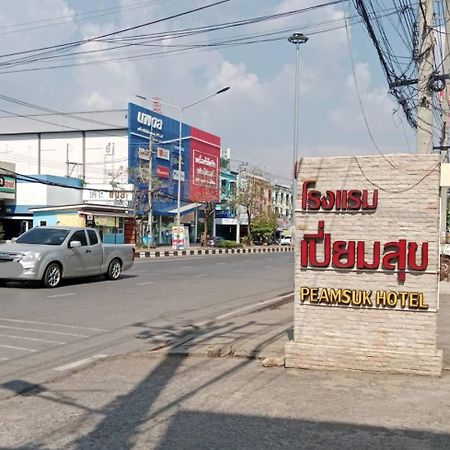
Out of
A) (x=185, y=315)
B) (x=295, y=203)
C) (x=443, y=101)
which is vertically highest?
(x=443, y=101)

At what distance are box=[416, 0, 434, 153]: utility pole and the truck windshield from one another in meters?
Result: 9.18

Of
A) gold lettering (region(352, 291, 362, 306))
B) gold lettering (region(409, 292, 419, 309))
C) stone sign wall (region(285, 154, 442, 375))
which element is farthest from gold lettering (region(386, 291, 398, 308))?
gold lettering (region(352, 291, 362, 306))

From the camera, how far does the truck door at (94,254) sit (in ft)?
54.9

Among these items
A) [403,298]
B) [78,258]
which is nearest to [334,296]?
[403,298]

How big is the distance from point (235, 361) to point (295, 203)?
2.00m

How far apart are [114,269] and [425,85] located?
33.6 ft

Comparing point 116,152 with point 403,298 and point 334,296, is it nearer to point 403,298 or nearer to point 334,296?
point 334,296

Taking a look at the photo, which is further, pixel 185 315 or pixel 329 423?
pixel 185 315

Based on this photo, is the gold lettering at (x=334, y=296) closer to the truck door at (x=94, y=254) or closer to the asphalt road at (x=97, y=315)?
the asphalt road at (x=97, y=315)

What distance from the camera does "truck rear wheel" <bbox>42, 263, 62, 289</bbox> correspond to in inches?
586

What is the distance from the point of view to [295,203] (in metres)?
7.07

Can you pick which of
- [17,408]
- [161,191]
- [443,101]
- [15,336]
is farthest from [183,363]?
[161,191]

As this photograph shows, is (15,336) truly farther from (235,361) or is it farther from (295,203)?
(295,203)

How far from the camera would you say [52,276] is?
49.6ft
